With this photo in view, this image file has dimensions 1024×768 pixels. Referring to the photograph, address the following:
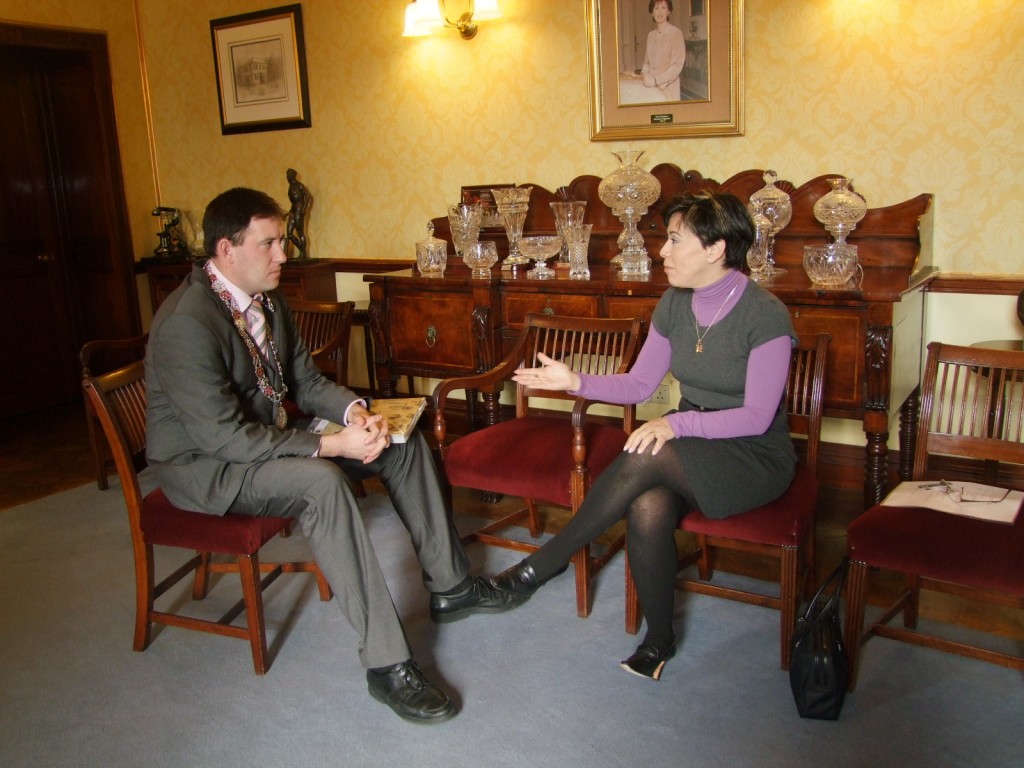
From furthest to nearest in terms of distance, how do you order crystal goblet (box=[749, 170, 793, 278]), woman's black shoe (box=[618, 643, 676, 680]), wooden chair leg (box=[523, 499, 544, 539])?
crystal goblet (box=[749, 170, 793, 278]) < wooden chair leg (box=[523, 499, 544, 539]) < woman's black shoe (box=[618, 643, 676, 680])

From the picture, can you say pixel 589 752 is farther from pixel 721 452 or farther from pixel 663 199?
pixel 663 199

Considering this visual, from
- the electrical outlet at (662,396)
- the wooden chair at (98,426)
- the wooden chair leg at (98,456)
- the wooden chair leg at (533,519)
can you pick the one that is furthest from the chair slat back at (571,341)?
the wooden chair leg at (98,456)

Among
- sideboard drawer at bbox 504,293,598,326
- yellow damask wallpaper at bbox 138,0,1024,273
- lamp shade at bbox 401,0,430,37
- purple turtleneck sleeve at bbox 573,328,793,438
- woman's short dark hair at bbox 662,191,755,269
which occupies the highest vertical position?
lamp shade at bbox 401,0,430,37

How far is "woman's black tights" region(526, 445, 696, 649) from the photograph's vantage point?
2266 millimetres

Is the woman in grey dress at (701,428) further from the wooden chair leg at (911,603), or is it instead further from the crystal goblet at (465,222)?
the crystal goblet at (465,222)

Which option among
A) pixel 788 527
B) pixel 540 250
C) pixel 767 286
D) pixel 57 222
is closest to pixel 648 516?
pixel 788 527

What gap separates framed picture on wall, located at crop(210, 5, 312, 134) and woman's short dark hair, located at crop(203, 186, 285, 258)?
2.56 metres

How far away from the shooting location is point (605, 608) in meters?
2.69

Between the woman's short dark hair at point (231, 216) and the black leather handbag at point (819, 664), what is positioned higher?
the woman's short dark hair at point (231, 216)

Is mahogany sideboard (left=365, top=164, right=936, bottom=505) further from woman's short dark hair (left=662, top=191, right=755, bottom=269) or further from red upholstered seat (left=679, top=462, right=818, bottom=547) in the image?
red upholstered seat (left=679, top=462, right=818, bottom=547)

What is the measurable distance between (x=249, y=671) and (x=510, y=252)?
2.03 meters

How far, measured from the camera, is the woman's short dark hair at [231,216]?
7.73ft

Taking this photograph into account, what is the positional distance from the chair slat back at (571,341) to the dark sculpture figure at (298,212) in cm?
215

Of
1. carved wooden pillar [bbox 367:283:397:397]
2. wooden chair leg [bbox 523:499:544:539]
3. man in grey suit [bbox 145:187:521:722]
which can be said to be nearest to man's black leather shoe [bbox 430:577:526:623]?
man in grey suit [bbox 145:187:521:722]
